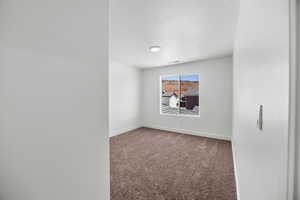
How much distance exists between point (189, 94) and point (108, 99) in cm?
387

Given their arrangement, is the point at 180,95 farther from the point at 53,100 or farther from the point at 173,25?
the point at 53,100

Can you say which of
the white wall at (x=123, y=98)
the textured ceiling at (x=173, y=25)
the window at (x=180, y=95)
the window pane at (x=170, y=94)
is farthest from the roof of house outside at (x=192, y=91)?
the white wall at (x=123, y=98)

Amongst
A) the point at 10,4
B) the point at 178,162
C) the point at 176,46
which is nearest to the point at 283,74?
the point at 10,4

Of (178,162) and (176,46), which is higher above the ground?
(176,46)

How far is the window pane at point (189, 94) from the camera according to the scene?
449 centimetres

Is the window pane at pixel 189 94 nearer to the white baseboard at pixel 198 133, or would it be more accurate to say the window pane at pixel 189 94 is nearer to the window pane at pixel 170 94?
the window pane at pixel 170 94

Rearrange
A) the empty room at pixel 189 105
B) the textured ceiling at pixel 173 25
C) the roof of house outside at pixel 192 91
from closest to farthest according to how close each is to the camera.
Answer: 1. the empty room at pixel 189 105
2. the textured ceiling at pixel 173 25
3. the roof of house outside at pixel 192 91

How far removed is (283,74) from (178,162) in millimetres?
2573

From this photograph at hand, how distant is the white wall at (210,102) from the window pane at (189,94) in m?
0.19

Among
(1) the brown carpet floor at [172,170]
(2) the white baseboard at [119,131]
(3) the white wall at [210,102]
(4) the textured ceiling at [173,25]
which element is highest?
(4) the textured ceiling at [173,25]

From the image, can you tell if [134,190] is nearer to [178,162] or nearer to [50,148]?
[178,162]

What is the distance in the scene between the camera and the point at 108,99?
121 cm

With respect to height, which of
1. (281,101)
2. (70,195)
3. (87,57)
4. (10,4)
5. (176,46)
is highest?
(176,46)

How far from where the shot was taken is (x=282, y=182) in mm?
408
